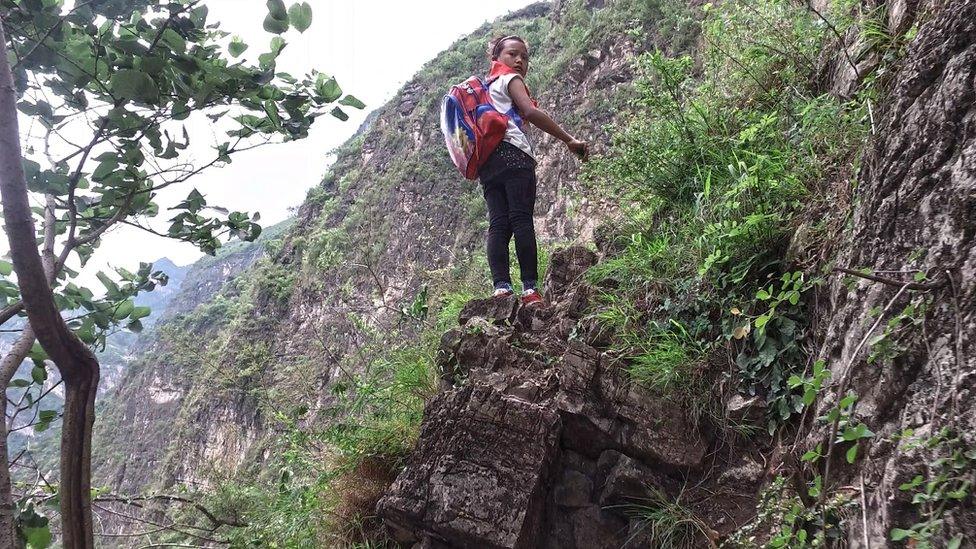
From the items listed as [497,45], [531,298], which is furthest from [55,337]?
[497,45]

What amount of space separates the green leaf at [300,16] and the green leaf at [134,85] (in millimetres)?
354

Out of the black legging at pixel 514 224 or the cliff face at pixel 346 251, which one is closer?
the black legging at pixel 514 224

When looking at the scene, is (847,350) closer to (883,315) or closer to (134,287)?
(883,315)

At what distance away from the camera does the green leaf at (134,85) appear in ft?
4.28

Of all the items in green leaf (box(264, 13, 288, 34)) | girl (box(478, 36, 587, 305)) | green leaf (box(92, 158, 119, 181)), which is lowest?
green leaf (box(92, 158, 119, 181))

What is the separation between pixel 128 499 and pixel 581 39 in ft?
45.3

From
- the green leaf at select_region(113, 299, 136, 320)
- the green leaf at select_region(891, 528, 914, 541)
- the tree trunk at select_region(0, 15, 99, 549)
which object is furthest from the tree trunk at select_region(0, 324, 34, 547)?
the green leaf at select_region(891, 528, 914, 541)

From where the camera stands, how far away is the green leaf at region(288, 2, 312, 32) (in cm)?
137

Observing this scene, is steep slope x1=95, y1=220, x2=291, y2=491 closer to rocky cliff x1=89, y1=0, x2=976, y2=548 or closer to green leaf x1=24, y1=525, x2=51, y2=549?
rocky cliff x1=89, y1=0, x2=976, y2=548

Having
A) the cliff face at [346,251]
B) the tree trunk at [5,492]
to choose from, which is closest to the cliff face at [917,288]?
the tree trunk at [5,492]

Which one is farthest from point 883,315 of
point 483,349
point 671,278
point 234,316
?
point 234,316

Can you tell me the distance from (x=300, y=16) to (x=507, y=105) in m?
1.99

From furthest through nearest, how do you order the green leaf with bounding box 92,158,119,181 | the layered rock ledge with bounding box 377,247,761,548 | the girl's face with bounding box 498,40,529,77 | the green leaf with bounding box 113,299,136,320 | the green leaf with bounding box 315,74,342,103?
1. the girl's face with bounding box 498,40,529,77
2. the layered rock ledge with bounding box 377,247,761,548
3. the green leaf with bounding box 113,299,136,320
4. the green leaf with bounding box 315,74,342,103
5. the green leaf with bounding box 92,158,119,181

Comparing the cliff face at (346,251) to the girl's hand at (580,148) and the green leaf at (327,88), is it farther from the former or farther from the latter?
the green leaf at (327,88)
